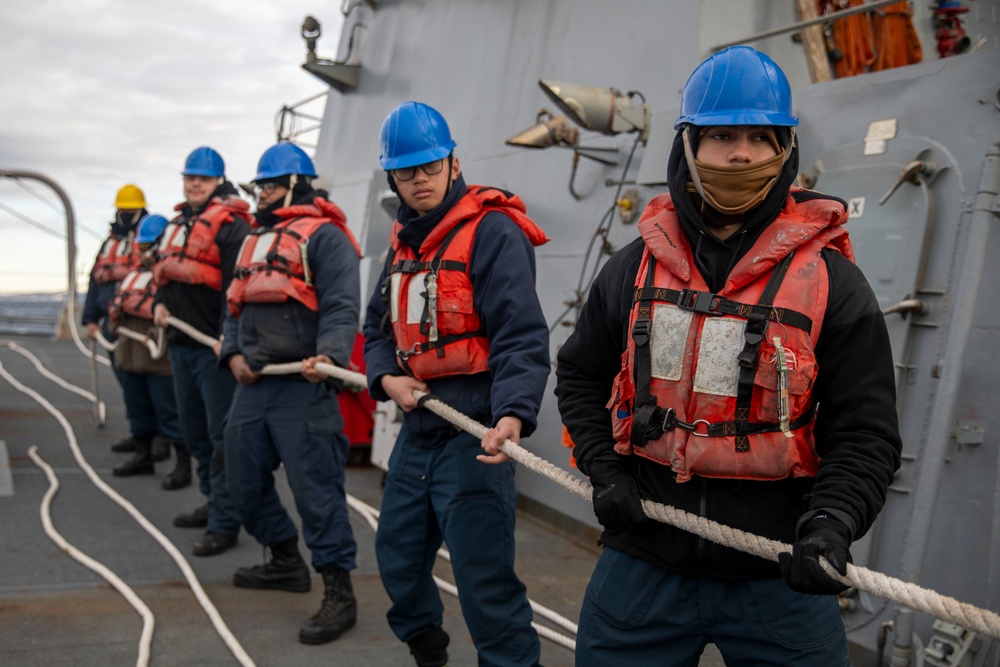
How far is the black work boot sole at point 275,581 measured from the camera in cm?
447

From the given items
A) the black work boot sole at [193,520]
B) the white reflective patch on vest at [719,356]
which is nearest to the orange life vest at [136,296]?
the black work boot sole at [193,520]

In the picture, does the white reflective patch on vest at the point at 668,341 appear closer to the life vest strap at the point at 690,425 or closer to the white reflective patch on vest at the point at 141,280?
the life vest strap at the point at 690,425

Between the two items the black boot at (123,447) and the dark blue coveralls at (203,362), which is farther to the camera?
the black boot at (123,447)

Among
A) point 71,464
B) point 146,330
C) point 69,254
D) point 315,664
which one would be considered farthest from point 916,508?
point 69,254

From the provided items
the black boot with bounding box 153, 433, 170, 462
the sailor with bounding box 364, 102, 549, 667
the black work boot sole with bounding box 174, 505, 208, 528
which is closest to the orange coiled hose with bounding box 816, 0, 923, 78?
the sailor with bounding box 364, 102, 549, 667

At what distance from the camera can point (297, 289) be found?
4152 mm

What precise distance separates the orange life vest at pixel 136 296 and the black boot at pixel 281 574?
296 cm

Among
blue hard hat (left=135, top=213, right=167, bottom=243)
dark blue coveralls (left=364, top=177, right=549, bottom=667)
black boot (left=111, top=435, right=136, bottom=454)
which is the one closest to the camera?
dark blue coveralls (left=364, top=177, right=549, bottom=667)

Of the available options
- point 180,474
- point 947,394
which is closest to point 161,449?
point 180,474

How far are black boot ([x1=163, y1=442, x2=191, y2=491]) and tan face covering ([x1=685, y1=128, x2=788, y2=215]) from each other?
544 centimetres

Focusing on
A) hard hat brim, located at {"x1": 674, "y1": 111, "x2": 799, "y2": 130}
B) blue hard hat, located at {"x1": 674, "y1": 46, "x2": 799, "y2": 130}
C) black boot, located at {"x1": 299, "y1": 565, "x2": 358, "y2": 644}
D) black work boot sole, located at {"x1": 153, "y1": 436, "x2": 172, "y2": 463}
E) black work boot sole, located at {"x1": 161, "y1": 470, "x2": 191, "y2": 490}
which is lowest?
black work boot sole, located at {"x1": 153, "y1": 436, "x2": 172, "y2": 463}

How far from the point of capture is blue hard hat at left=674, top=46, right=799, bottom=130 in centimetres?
193

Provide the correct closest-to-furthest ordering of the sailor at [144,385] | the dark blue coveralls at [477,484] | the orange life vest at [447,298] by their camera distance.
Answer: the dark blue coveralls at [477,484] → the orange life vest at [447,298] → the sailor at [144,385]

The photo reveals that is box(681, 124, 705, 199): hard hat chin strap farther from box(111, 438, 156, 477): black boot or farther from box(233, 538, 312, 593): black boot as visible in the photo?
box(111, 438, 156, 477): black boot
